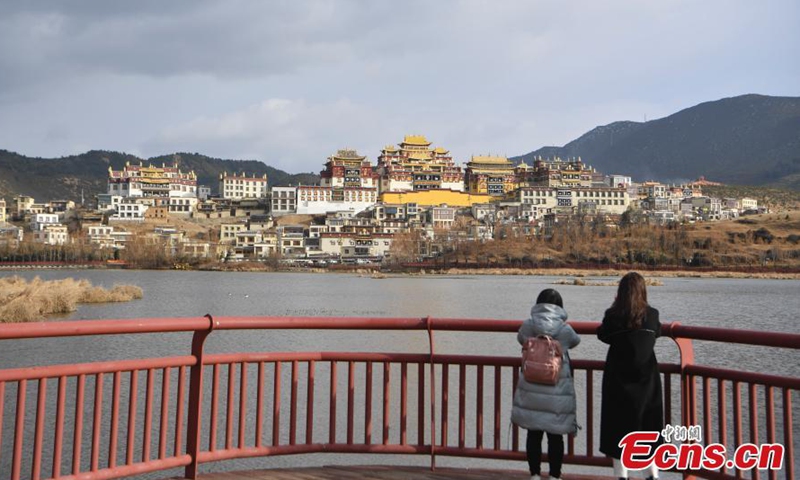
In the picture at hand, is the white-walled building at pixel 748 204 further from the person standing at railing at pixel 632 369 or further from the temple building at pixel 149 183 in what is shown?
the person standing at railing at pixel 632 369

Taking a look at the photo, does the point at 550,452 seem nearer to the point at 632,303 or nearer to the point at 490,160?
the point at 632,303

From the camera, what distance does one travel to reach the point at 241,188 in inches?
6289

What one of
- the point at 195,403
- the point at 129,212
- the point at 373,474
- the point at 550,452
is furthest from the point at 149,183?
the point at 550,452

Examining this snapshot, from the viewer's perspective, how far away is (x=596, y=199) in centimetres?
14612

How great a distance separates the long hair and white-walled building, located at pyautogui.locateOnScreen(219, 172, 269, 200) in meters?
152

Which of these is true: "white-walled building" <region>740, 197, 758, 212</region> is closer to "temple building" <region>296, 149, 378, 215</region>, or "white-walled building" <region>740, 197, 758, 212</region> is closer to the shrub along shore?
"temple building" <region>296, 149, 378, 215</region>

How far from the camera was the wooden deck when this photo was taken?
5660 millimetres

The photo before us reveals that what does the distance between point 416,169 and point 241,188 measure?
122 ft

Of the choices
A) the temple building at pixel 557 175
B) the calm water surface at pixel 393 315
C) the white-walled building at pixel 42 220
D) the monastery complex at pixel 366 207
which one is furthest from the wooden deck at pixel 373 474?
the white-walled building at pixel 42 220

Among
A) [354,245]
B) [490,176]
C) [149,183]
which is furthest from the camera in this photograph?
[490,176]

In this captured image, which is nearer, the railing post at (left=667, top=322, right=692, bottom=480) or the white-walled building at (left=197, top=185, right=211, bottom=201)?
the railing post at (left=667, top=322, right=692, bottom=480)

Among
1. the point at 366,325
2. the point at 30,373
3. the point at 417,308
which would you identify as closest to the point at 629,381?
the point at 366,325

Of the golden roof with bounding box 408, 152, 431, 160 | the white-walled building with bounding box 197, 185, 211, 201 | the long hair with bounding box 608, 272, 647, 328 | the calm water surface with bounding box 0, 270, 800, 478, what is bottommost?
the calm water surface with bounding box 0, 270, 800, 478

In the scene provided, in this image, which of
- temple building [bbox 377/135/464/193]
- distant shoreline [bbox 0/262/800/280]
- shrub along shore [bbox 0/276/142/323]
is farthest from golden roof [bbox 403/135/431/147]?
shrub along shore [bbox 0/276/142/323]
